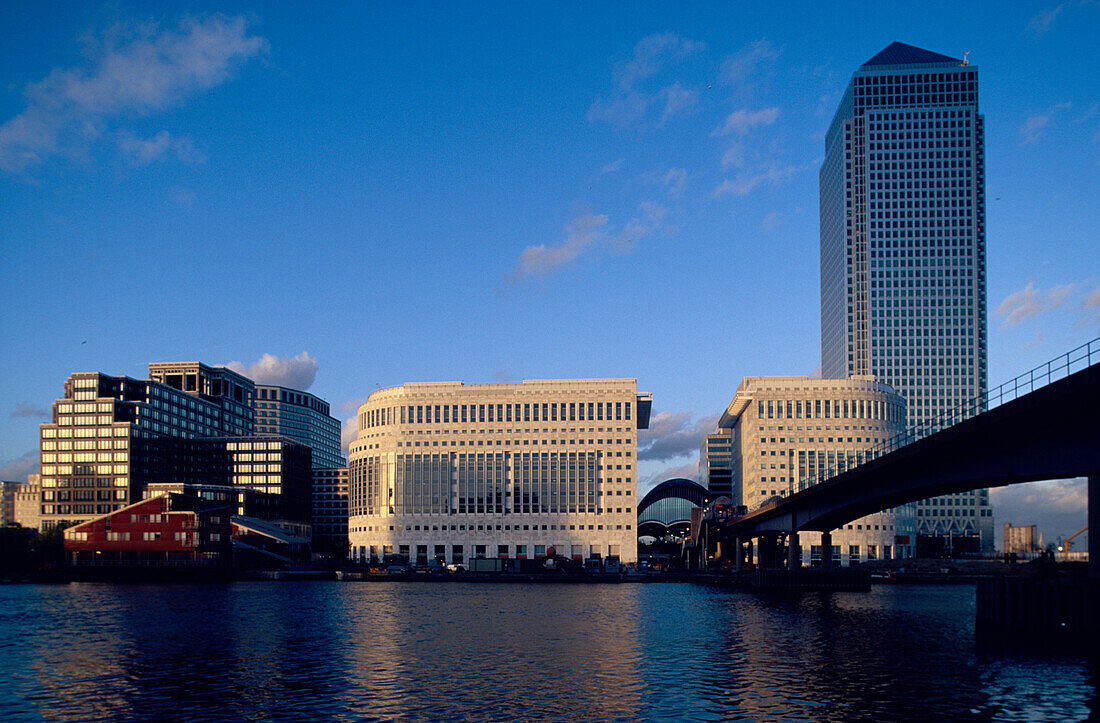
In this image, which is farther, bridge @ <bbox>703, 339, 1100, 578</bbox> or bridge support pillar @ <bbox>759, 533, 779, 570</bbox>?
bridge support pillar @ <bbox>759, 533, 779, 570</bbox>

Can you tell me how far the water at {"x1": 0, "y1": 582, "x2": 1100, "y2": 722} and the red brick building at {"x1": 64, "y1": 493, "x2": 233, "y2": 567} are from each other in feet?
285

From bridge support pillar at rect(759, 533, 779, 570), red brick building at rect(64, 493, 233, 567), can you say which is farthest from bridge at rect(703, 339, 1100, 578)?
red brick building at rect(64, 493, 233, 567)

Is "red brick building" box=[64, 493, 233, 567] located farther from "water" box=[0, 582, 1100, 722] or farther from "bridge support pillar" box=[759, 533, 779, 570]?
"bridge support pillar" box=[759, 533, 779, 570]

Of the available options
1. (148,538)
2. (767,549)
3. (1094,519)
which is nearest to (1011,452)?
(1094,519)

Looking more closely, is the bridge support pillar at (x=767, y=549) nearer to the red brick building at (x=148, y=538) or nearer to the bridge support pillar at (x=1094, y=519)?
the red brick building at (x=148, y=538)

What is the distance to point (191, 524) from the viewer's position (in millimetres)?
184875

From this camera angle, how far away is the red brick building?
185000 millimetres

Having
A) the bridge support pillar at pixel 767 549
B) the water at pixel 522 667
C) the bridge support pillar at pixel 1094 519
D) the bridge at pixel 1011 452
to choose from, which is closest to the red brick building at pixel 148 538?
the water at pixel 522 667

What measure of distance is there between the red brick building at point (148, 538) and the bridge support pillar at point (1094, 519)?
160m

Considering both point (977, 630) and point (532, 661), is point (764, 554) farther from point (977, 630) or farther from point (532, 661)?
point (532, 661)

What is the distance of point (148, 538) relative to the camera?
608 feet

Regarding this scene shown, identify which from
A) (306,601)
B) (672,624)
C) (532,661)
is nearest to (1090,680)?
(532,661)

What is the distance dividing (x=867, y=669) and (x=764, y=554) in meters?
143

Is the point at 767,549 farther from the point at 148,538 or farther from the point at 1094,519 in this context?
the point at 1094,519
